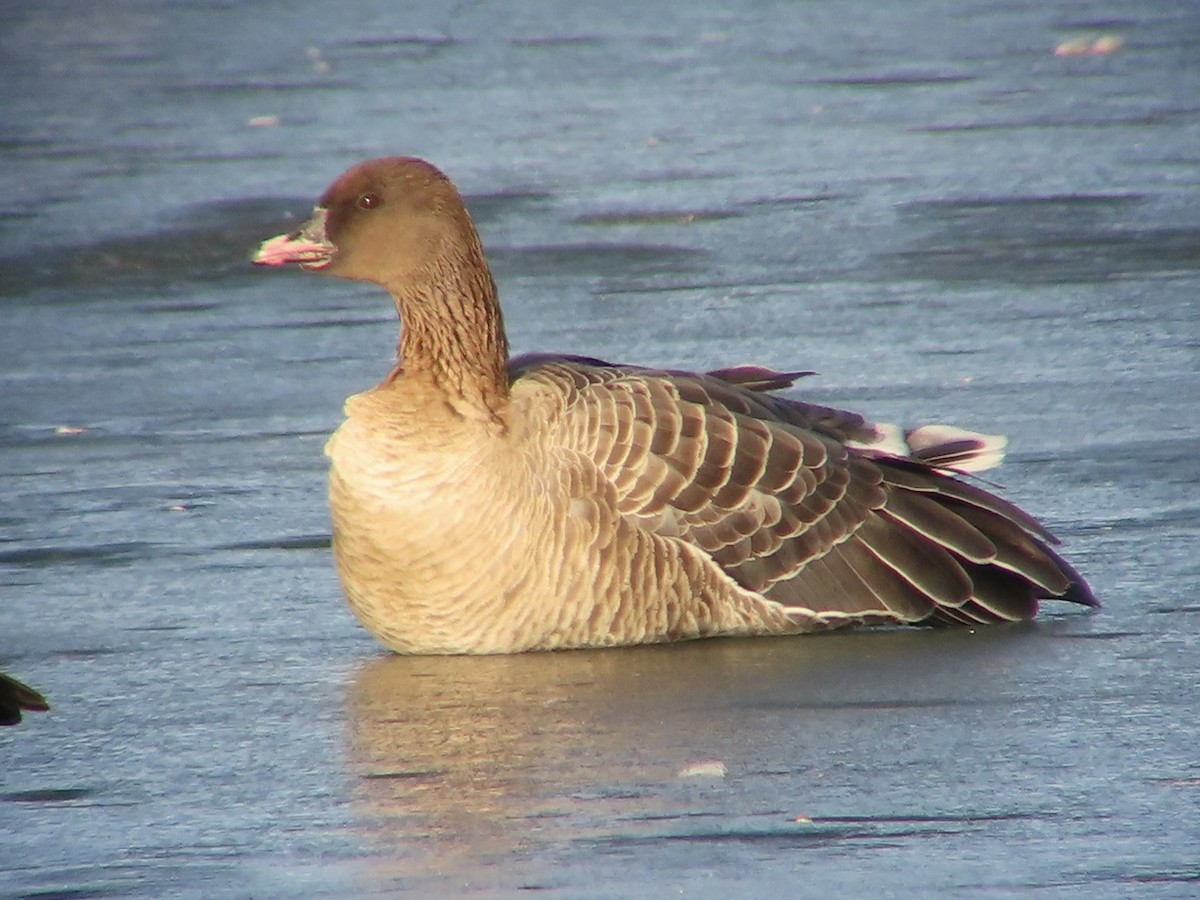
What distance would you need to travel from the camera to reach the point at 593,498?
276 inches

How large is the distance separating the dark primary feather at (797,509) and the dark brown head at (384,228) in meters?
0.49

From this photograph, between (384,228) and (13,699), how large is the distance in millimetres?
2817

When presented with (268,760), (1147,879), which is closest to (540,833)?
(268,760)

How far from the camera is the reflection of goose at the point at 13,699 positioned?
4922 millimetres

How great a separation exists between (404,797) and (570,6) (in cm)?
1881

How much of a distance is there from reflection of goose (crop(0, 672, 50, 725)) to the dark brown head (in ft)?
8.93

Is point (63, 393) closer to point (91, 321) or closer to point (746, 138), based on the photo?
point (91, 321)

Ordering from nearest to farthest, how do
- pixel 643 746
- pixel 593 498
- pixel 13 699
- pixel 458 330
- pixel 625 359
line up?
pixel 13 699 → pixel 643 746 → pixel 593 498 → pixel 458 330 → pixel 625 359

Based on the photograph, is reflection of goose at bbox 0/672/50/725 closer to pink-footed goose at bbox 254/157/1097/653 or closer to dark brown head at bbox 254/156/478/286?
pink-footed goose at bbox 254/157/1097/653

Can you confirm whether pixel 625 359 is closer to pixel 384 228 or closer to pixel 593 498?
pixel 384 228

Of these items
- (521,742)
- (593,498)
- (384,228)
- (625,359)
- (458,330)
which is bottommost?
(521,742)

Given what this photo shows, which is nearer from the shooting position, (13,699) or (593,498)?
(13,699)

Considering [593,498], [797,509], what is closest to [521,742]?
[593,498]

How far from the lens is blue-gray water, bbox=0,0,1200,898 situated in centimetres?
556
